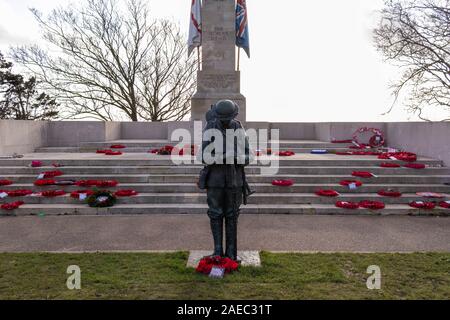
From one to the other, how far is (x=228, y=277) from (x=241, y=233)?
6.90ft

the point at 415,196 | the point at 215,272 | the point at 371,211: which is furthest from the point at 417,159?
the point at 215,272

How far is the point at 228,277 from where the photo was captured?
4.29 m

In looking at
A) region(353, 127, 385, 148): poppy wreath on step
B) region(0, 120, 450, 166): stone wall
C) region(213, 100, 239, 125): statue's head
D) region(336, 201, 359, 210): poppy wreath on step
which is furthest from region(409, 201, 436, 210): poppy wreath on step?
region(353, 127, 385, 148): poppy wreath on step

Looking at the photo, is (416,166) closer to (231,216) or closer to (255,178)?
(255,178)

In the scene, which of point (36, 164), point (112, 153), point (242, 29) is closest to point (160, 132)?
point (112, 153)

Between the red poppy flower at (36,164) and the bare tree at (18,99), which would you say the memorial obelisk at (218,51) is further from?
the bare tree at (18,99)

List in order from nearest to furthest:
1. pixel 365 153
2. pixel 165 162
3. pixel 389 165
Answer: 1. pixel 389 165
2. pixel 165 162
3. pixel 365 153

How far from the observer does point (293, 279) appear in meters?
4.21

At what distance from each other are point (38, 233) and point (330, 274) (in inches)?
193

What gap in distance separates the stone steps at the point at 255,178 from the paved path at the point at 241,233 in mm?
1797

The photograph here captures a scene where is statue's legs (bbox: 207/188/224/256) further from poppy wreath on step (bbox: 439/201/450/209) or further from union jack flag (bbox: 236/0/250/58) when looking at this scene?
union jack flag (bbox: 236/0/250/58)

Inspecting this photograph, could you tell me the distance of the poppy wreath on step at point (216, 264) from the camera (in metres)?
4.39

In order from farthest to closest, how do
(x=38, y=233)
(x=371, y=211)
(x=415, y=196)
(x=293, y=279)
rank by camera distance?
(x=415, y=196), (x=371, y=211), (x=38, y=233), (x=293, y=279)
